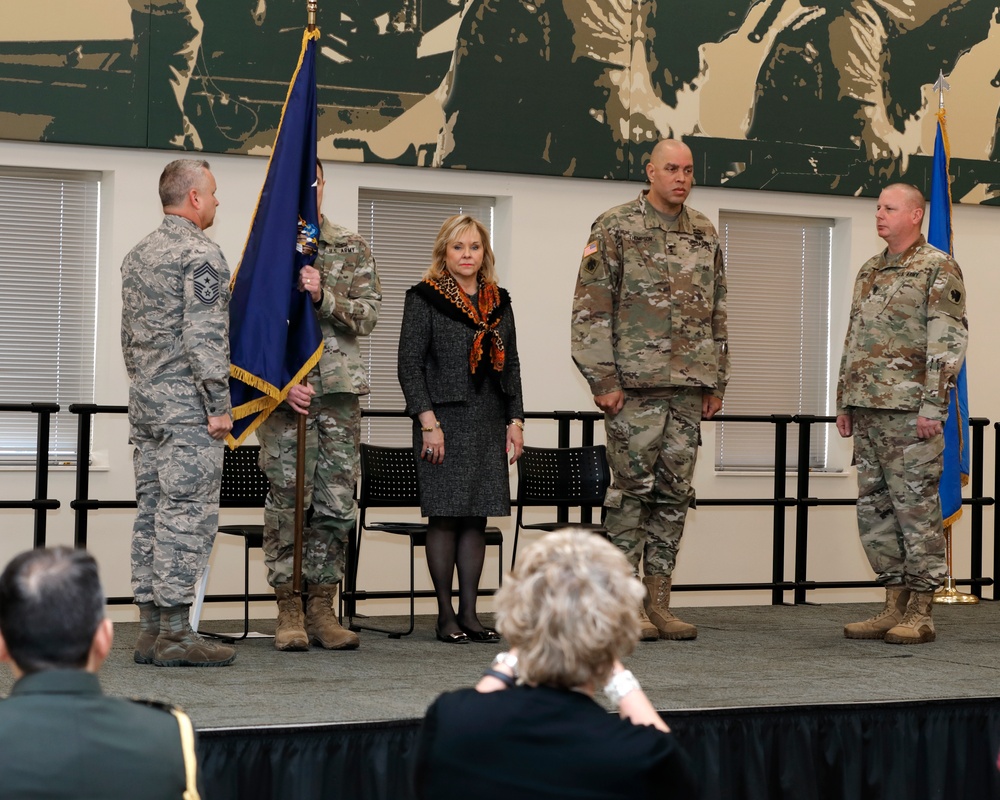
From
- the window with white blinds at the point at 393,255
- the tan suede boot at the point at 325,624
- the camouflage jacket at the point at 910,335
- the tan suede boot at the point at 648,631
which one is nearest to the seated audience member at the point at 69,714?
the tan suede boot at the point at 325,624

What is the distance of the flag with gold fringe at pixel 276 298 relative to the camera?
459 cm

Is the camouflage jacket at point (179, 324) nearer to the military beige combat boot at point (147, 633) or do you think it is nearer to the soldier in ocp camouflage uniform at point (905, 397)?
the military beige combat boot at point (147, 633)

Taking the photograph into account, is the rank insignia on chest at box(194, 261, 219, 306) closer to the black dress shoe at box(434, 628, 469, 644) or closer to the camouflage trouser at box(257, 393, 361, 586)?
the camouflage trouser at box(257, 393, 361, 586)

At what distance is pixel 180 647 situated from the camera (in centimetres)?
423

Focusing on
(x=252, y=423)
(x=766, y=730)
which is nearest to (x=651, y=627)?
(x=766, y=730)

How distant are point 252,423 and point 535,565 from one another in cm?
295

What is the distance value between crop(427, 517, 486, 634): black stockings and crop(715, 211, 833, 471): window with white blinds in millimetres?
3590

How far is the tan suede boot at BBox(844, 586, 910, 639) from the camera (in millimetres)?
5352

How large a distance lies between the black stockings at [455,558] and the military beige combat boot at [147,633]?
3.50 ft

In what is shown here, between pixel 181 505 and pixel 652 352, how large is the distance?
191cm

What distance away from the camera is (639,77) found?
25.6ft

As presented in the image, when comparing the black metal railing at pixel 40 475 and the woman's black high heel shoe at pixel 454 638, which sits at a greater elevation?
the black metal railing at pixel 40 475

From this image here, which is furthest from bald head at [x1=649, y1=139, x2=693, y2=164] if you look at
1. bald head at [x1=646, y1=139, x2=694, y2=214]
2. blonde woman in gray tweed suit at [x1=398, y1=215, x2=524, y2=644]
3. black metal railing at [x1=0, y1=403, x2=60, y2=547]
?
black metal railing at [x1=0, y1=403, x2=60, y2=547]

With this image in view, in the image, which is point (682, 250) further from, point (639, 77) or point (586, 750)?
point (586, 750)
